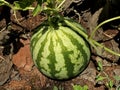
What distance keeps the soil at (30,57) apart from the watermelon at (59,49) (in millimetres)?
296

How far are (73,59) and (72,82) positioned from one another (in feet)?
1.37

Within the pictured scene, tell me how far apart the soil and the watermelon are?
0.97ft

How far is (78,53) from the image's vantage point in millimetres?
2650

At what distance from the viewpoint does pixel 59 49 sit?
2576 mm

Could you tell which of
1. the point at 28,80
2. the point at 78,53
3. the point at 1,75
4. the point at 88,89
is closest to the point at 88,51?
the point at 78,53

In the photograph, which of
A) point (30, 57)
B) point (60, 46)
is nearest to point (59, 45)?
point (60, 46)

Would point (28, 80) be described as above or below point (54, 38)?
below

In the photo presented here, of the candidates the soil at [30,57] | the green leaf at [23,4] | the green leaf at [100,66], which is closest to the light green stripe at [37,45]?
the green leaf at [23,4]

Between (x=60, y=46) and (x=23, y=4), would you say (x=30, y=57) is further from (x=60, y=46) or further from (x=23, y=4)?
(x=23, y=4)

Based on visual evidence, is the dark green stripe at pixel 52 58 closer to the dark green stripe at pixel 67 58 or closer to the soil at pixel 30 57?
the dark green stripe at pixel 67 58

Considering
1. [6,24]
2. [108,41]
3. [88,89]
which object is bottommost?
[88,89]

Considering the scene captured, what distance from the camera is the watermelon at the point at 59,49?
256cm

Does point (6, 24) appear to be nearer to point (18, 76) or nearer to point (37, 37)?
point (18, 76)

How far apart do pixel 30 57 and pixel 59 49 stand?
2.25ft
